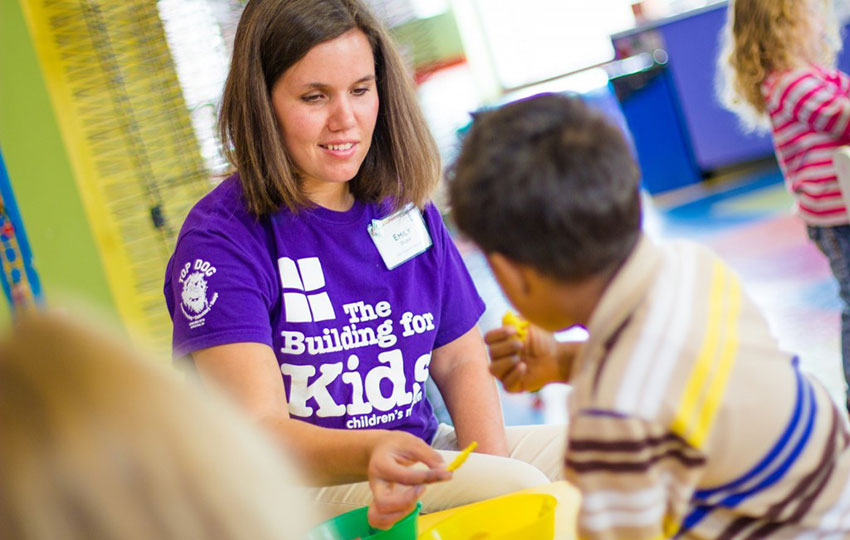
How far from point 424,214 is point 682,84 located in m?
5.31

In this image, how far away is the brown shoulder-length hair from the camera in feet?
4.88

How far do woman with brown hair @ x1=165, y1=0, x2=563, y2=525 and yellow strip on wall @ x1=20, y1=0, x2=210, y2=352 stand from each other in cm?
139

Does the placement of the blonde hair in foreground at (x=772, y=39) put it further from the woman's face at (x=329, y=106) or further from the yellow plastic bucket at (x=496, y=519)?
the yellow plastic bucket at (x=496, y=519)

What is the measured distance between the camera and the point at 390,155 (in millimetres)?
1710

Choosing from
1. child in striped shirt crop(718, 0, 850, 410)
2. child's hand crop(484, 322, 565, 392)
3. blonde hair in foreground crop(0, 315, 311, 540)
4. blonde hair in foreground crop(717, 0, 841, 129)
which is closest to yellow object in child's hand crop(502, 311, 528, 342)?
child's hand crop(484, 322, 565, 392)

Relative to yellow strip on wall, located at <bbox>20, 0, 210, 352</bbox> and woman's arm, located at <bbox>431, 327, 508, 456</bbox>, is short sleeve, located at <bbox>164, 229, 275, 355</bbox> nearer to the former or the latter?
woman's arm, located at <bbox>431, 327, 508, 456</bbox>

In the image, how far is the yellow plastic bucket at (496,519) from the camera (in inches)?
42.9

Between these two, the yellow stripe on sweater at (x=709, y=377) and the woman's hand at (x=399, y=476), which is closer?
the yellow stripe on sweater at (x=709, y=377)

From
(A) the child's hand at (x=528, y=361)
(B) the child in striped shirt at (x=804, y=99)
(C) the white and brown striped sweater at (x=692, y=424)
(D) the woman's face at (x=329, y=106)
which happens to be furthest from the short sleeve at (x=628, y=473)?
(B) the child in striped shirt at (x=804, y=99)

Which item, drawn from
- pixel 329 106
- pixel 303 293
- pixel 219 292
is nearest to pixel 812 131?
pixel 329 106

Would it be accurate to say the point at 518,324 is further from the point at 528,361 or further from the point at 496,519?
the point at 496,519

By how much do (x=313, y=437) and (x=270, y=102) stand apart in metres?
0.61

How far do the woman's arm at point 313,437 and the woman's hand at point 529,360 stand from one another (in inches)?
7.0

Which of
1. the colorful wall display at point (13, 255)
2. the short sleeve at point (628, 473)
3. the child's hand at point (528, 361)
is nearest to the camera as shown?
the short sleeve at point (628, 473)
